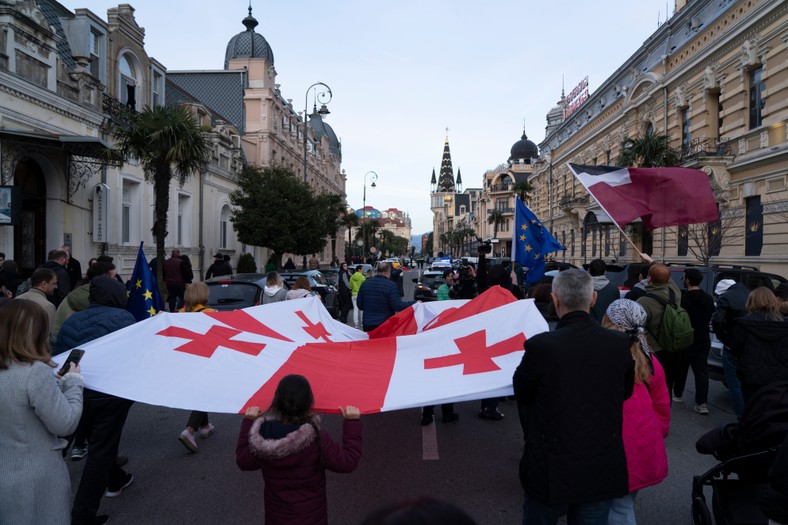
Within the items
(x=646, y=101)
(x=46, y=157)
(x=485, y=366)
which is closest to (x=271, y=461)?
(x=485, y=366)

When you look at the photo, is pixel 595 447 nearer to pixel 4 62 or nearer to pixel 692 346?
pixel 692 346

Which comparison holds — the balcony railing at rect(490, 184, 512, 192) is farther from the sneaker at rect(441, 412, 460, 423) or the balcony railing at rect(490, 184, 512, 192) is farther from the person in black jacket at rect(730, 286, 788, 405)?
the person in black jacket at rect(730, 286, 788, 405)

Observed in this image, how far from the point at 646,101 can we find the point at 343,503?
33360 mm

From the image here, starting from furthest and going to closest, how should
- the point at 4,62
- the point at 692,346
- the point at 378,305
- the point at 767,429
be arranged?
the point at 4,62 → the point at 378,305 → the point at 692,346 → the point at 767,429

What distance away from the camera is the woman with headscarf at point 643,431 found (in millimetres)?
3129

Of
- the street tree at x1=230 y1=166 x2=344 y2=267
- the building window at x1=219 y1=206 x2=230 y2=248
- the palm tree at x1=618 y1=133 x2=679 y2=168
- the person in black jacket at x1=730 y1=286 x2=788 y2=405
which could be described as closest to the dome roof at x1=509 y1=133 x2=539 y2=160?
the palm tree at x1=618 y1=133 x2=679 y2=168

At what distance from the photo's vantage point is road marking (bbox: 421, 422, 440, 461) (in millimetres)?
5562

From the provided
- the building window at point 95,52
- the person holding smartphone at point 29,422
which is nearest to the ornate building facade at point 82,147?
the building window at point 95,52

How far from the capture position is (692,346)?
688cm

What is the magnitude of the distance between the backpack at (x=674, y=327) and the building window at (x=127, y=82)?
21209 mm

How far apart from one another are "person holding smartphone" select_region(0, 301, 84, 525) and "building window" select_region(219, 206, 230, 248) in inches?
1145

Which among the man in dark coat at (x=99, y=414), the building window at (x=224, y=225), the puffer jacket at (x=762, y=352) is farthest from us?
the building window at (x=224, y=225)

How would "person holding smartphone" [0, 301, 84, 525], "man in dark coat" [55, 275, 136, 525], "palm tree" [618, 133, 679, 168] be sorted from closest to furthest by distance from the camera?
"person holding smartphone" [0, 301, 84, 525] < "man in dark coat" [55, 275, 136, 525] < "palm tree" [618, 133, 679, 168]

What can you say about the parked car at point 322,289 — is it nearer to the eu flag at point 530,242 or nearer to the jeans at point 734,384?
the eu flag at point 530,242
